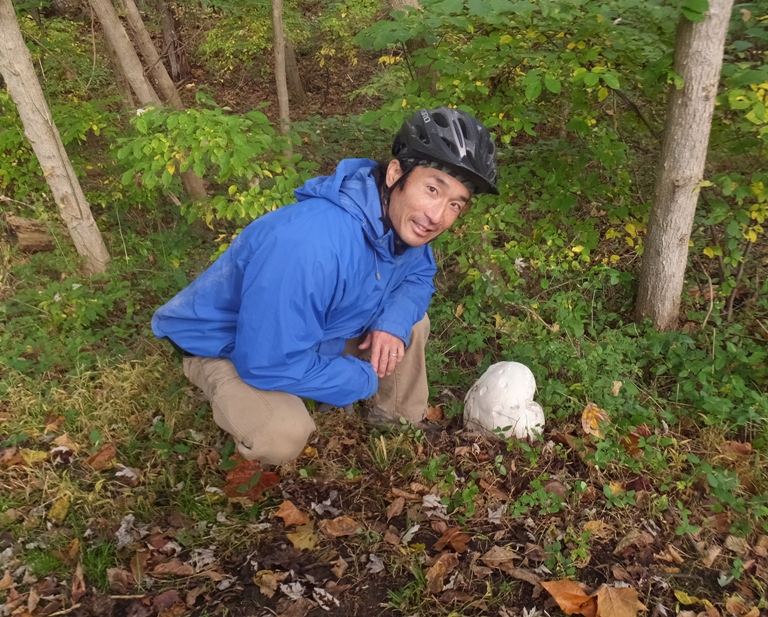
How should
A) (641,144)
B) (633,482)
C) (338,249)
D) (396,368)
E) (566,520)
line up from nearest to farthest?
(338,249)
(566,520)
(633,482)
(396,368)
(641,144)

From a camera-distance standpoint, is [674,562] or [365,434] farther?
[365,434]

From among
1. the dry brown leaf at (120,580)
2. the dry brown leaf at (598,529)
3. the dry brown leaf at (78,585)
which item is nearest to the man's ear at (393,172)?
the dry brown leaf at (598,529)

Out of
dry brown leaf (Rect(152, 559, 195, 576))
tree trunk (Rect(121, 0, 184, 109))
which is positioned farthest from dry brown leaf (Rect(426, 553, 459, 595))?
tree trunk (Rect(121, 0, 184, 109))

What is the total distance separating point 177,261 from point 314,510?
308 centimetres

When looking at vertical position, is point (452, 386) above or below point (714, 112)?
below

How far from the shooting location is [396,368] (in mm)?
3355

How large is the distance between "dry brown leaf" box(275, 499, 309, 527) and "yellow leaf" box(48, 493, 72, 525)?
1178 millimetres

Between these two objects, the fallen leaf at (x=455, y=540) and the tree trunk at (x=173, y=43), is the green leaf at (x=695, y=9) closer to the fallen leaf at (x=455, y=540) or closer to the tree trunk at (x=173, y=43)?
the fallen leaf at (x=455, y=540)

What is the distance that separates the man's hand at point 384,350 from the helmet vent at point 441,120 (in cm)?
117

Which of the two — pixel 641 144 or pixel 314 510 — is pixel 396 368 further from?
pixel 641 144

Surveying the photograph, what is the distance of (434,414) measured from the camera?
354 cm

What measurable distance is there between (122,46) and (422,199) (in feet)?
12.8

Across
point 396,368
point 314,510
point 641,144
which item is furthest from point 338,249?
point 641,144

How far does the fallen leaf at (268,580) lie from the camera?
7.98 ft
